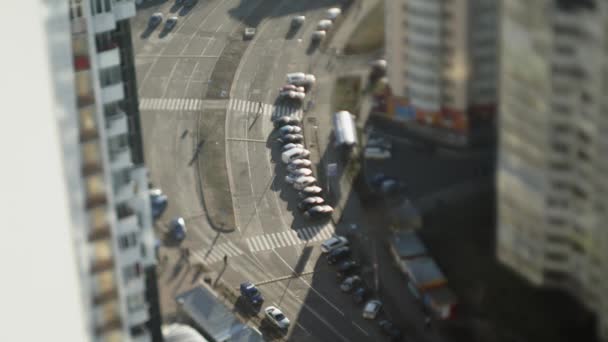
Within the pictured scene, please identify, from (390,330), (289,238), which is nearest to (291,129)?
(289,238)

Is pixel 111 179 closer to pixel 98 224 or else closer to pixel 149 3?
pixel 98 224

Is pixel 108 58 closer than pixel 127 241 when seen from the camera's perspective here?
No

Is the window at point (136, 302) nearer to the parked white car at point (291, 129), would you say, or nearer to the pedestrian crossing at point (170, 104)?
the pedestrian crossing at point (170, 104)

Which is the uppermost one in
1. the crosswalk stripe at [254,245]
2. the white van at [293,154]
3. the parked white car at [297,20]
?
the parked white car at [297,20]

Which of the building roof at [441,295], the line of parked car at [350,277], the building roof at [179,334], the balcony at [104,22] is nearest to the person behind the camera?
the building roof at [441,295]

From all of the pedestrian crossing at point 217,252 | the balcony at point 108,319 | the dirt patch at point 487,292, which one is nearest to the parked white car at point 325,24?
the pedestrian crossing at point 217,252

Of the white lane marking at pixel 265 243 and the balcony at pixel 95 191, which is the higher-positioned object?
the balcony at pixel 95 191
